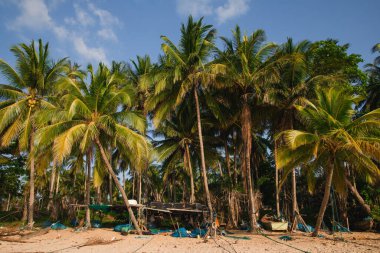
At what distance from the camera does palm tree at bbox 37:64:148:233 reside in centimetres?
1605

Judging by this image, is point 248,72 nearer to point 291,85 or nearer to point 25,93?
point 291,85

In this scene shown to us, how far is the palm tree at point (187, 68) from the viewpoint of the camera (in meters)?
19.1

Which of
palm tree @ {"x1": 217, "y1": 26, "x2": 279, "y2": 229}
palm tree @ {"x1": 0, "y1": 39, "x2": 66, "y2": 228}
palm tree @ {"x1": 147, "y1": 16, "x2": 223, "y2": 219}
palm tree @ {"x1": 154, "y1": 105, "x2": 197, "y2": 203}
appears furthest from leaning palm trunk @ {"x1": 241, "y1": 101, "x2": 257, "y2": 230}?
palm tree @ {"x1": 0, "y1": 39, "x2": 66, "y2": 228}

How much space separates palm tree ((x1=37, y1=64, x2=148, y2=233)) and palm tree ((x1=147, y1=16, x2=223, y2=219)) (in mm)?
2691

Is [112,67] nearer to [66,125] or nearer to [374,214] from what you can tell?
[66,125]

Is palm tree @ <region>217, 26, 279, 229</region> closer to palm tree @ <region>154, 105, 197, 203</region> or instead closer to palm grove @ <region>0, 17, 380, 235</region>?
palm grove @ <region>0, 17, 380, 235</region>

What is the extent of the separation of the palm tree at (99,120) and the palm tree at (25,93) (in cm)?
347

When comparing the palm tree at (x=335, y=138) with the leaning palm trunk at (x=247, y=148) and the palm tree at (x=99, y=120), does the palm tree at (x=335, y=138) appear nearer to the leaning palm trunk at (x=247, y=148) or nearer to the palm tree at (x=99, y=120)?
the leaning palm trunk at (x=247, y=148)

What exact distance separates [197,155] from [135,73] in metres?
8.27

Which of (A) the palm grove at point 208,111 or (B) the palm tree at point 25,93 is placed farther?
(B) the palm tree at point 25,93

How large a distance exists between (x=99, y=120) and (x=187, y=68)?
632 centimetres

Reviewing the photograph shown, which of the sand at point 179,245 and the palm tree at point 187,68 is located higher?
the palm tree at point 187,68

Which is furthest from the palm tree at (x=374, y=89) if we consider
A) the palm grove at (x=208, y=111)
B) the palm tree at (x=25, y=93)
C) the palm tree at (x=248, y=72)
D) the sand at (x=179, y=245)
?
the palm tree at (x=25, y=93)

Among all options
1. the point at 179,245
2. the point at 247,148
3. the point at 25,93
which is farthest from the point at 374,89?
the point at 25,93
